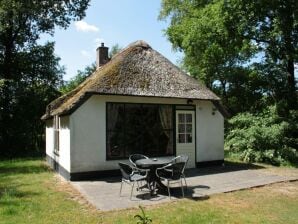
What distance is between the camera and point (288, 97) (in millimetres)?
20547

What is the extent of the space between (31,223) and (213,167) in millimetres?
9230

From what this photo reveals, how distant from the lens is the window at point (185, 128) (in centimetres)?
1443

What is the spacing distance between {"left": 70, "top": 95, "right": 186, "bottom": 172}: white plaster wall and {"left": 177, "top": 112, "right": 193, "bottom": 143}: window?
307 centimetres

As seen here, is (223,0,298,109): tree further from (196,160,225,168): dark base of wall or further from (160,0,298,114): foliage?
(196,160,225,168): dark base of wall

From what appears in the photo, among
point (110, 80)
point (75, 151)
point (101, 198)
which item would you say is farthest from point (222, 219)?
point (110, 80)

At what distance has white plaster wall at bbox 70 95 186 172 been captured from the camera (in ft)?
40.3

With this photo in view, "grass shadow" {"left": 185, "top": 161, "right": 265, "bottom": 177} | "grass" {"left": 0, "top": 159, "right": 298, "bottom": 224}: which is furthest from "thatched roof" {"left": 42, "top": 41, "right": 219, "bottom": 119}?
"grass" {"left": 0, "top": 159, "right": 298, "bottom": 224}

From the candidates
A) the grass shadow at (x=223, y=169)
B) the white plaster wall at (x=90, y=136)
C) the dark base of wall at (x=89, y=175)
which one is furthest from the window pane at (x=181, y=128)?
the dark base of wall at (x=89, y=175)

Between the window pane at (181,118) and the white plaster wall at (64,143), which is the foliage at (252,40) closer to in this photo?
the window pane at (181,118)

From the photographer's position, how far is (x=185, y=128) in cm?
1455

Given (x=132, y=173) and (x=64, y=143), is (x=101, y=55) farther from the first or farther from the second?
(x=132, y=173)

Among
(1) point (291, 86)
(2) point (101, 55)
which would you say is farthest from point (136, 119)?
(1) point (291, 86)

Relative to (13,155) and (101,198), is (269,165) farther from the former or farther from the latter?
(13,155)

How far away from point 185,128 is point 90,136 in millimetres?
4251
